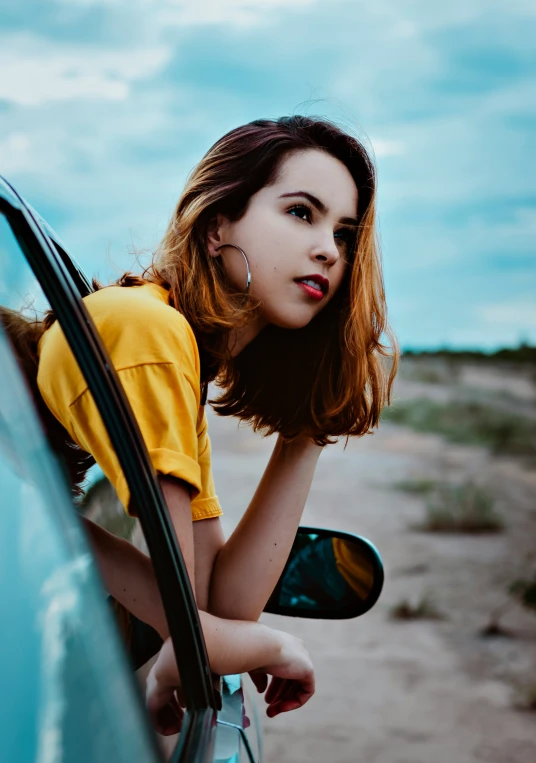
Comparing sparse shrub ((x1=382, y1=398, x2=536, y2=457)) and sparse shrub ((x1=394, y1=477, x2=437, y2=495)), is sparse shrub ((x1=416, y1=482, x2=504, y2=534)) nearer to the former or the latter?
sparse shrub ((x1=394, y1=477, x2=437, y2=495))

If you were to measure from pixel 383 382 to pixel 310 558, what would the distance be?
17.2 inches

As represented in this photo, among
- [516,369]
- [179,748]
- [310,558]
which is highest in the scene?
[179,748]

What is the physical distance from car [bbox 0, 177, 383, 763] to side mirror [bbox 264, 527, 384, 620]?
673 millimetres

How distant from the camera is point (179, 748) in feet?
3.39

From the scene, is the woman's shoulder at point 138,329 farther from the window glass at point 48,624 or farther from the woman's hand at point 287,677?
the woman's hand at point 287,677

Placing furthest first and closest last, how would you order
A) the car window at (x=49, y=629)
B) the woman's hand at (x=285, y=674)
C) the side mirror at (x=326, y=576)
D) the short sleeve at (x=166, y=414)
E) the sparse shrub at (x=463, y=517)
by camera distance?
the sparse shrub at (x=463, y=517) → the side mirror at (x=326, y=576) → the woman's hand at (x=285, y=674) → the short sleeve at (x=166, y=414) → the car window at (x=49, y=629)

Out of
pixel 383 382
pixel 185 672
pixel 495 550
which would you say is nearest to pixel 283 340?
pixel 383 382

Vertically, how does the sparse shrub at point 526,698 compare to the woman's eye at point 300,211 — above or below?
below

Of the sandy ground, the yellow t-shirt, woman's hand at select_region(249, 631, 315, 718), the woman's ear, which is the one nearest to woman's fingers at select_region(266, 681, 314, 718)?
woman's hand at select_region(249, 631, 315, 718)

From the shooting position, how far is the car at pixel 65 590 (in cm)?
70

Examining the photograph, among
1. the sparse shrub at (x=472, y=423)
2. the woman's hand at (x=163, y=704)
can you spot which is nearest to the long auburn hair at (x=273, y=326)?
the woman's hand at (x=163, y=704)

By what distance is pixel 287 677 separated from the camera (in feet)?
5.40

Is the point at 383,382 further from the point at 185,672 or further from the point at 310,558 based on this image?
the point at 185,672

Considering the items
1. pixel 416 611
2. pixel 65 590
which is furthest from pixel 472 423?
pixel 65 590
